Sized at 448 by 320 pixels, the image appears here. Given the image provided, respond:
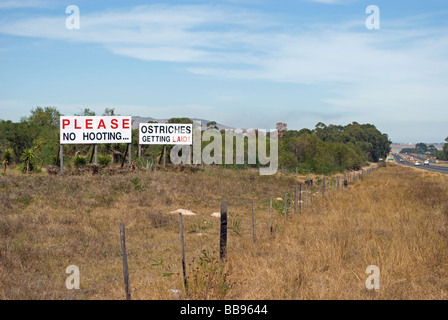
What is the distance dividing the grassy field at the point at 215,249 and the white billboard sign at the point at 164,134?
50.5 feet

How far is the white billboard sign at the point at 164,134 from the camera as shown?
35812 millimetres

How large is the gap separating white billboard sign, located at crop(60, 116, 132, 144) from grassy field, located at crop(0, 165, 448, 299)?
10619mm

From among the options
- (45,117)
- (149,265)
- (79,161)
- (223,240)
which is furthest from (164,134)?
(45,117)

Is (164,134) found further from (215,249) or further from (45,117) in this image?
(45,117)

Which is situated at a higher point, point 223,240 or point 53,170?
point 53,170

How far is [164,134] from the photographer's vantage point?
36.2 metres

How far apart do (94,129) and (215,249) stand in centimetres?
2313

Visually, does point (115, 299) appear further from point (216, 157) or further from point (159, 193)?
point (216, 157)

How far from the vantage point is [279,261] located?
28.9 feet

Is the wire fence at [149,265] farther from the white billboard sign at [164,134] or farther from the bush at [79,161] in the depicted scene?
the white billboard sign at [164,134]

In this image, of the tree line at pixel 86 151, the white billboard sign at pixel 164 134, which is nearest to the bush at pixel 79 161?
the tree line at pixel 86 151

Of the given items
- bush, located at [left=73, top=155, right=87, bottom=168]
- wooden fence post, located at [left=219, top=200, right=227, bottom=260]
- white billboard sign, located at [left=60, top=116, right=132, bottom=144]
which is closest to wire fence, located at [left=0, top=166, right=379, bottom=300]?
wooden fence post, located at [left=219, top=200, right=227, bottom=260]

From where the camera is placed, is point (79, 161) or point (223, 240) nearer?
point (223, 240)
